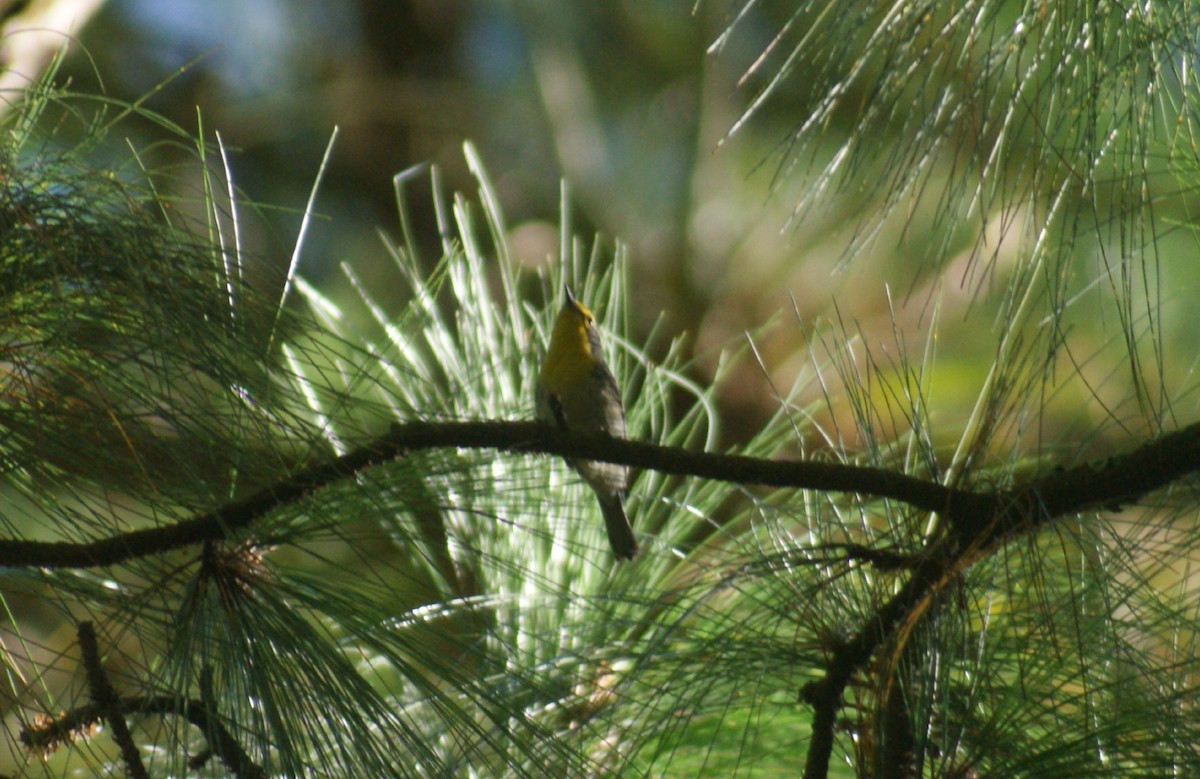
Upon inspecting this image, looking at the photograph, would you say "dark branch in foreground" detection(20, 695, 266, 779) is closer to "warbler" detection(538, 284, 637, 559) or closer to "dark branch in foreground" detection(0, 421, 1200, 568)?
"dark branch in foreground" detection(0, 421, 1200, 568)

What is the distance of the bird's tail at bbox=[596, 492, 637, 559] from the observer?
1.71m

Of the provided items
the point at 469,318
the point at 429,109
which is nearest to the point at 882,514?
the point at 469,318

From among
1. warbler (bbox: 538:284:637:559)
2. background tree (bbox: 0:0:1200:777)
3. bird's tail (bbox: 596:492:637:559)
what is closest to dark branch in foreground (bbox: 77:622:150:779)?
background tree (bbox: 0:0:1200:777)

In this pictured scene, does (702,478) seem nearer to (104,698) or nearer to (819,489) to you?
(819,489)

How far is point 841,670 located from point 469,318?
0.98m

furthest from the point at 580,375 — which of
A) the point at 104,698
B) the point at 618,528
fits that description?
the point at 104,698

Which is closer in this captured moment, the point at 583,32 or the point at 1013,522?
the point at 1013,522

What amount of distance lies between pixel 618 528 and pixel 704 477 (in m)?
0.71

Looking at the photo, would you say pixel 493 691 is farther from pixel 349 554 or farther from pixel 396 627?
pixel 349 554

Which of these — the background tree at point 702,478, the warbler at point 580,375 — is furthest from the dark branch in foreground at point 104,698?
the warbler at point 580,375

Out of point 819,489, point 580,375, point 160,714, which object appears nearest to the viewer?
point 819,489

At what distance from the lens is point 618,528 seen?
5.60ft

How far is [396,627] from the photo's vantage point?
115cm

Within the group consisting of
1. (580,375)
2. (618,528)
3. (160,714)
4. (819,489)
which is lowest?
(160,714)
